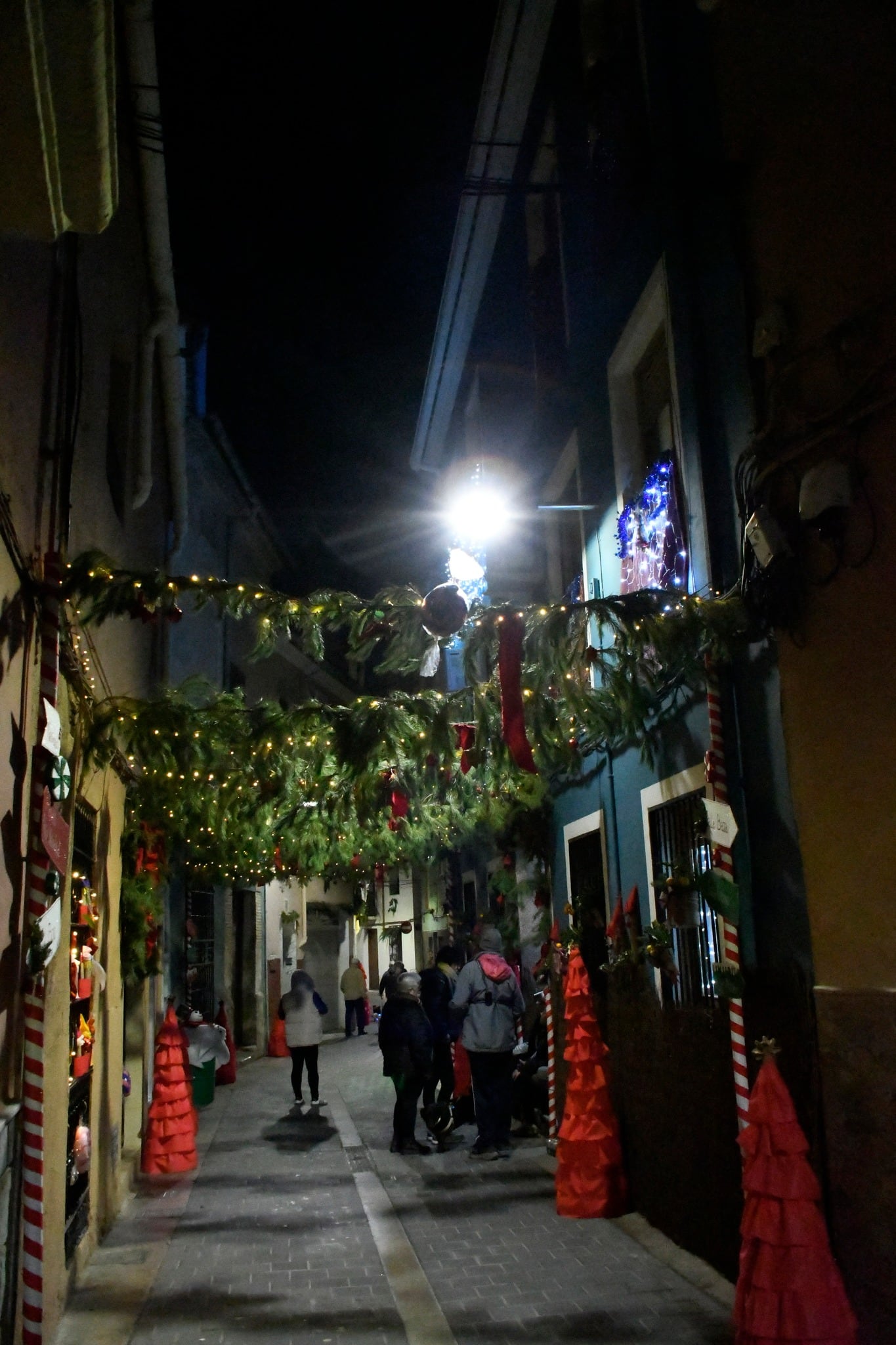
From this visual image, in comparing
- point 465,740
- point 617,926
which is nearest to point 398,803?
point 465,740

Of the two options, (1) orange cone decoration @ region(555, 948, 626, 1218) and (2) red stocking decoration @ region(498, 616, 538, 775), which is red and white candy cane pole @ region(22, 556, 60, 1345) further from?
(1) orange cone decoration @ region(555, 948, 626, 1218)

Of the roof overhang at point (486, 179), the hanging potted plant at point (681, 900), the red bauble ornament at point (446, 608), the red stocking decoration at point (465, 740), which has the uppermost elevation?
the roof overhang at point (486, 179)

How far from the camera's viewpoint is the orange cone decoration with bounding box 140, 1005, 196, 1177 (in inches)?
386

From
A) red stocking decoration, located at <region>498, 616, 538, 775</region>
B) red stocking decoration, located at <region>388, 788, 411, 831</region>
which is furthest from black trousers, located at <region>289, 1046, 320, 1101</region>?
red stocking decoration, located at <region>498, 616, 538, 775</region>

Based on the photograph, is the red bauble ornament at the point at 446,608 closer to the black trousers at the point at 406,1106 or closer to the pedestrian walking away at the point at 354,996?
the black trousers at the point at 406,1106

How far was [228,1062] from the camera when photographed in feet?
50.5

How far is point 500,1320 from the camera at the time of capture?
5680mm

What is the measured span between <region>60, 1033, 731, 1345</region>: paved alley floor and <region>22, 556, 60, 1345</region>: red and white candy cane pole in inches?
52.9

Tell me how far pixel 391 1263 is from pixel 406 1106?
3875 mm

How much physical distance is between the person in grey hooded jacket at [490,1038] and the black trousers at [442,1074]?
149cm

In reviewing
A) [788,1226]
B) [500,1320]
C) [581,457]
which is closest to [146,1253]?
[500,1320]

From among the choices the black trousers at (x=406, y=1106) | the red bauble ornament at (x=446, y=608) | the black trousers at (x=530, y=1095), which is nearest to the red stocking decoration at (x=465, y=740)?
the red bauble ornament at (x=446, y=608)

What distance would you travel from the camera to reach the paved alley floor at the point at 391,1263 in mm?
5594

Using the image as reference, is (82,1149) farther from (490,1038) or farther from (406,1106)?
(406,1106)
